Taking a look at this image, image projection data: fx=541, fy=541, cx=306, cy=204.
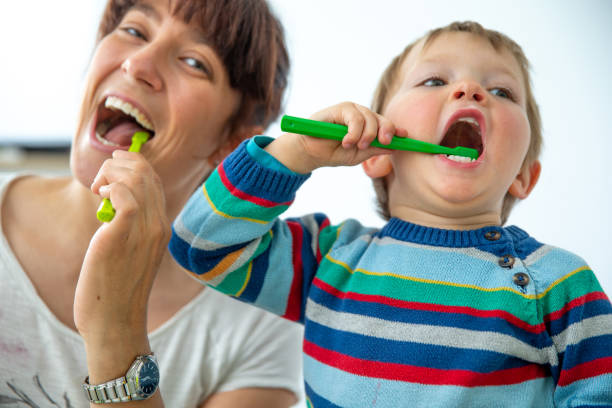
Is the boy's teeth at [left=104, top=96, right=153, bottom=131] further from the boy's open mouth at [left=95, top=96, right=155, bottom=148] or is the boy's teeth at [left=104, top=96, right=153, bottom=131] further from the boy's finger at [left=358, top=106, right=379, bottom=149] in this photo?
the boy's finger at [left=358, top=106, right=379, bottom=149]

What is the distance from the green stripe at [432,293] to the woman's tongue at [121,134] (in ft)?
1.63

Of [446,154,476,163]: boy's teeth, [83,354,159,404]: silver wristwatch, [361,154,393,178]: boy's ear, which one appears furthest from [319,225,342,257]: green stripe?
[83,354,159,404]: silver wristwatch

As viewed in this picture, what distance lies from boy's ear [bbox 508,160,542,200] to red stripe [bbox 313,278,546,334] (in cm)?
28

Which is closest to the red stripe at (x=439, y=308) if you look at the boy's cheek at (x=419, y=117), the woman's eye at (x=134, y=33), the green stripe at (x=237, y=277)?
the green stripe at (x=237, y=277)

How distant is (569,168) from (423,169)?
59cm

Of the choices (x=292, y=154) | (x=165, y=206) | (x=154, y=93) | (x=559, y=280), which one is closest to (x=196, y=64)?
(x=154, y=93)

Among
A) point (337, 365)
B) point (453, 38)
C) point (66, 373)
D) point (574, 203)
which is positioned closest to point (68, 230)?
point (66, 373)

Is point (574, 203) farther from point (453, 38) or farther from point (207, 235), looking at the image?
point (207, 235)

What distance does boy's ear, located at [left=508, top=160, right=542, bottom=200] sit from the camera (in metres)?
0.89

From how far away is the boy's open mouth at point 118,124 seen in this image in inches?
38.0

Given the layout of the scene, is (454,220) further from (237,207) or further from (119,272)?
(119,272)

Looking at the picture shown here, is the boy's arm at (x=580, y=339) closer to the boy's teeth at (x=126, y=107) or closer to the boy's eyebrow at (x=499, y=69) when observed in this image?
the boy's eyebrow at (x=499, y=69)

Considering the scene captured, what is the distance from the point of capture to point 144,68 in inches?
37.1

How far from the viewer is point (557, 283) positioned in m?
0.70
